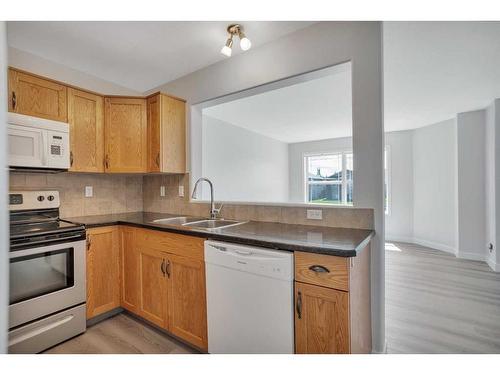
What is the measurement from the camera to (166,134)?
244cm

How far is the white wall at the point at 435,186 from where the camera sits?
14.8ft

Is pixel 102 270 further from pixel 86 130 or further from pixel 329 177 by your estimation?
pixel 329 177

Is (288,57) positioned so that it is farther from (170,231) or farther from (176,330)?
(176,330)

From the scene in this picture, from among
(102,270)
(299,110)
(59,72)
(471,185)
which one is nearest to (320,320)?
(102,270)

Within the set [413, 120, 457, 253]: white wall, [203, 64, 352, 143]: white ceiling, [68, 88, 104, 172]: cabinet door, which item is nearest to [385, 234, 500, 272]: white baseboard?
[413, 120, 457, 253]: white wall

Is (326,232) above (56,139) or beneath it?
beneath

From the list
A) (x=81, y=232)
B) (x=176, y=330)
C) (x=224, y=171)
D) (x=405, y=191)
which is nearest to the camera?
(x=176, y=330)

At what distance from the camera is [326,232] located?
5.12 ft

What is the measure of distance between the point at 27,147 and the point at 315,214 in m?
2.20

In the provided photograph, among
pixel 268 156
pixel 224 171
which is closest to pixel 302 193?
pixel 268 156

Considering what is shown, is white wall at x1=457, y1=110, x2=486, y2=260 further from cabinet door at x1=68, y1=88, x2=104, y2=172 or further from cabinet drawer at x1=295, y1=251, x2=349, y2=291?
cabinet door at x1=68, y1=88, x2=104, y2=172

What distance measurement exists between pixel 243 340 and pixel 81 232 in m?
1.48

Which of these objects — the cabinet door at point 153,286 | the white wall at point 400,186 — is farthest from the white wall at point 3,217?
the white wall at point 400,186

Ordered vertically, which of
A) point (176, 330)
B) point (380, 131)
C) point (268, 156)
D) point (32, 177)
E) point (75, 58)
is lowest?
point (176, 330)
